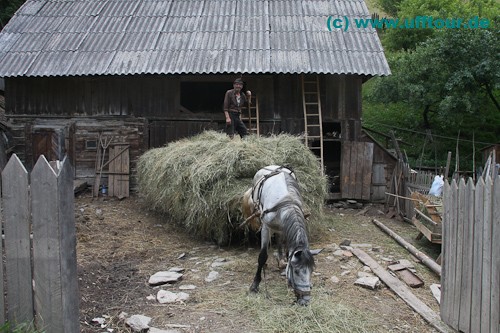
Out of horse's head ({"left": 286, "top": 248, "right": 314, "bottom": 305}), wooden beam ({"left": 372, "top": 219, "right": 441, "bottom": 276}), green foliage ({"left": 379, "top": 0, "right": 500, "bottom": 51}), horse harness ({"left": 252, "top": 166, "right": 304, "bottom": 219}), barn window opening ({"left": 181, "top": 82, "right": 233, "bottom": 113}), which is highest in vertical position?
green foliage ({"left": 379, "top": 0, "right": 500, "bottom": 51})

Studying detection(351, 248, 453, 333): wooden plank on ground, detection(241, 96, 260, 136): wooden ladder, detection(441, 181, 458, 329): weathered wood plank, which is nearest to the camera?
detection(441, 181, 458, 329): weathered wood plank

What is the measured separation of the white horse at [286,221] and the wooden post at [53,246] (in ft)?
7.23

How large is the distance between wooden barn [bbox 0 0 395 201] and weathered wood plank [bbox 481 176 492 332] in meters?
7.93

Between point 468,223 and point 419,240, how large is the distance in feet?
16.7

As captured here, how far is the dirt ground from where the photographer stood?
15.7 ft

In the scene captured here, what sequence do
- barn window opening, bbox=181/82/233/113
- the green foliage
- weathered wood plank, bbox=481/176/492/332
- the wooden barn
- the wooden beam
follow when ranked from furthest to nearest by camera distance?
the green foliage < barn window opening, bbox=181/82/233/113 < the wooden barn < the wooden beam < weathered wood plank, bbox=481/176/492/332

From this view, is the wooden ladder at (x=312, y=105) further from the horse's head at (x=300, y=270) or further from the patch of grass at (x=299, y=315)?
the horse's head at (x=300, y=270)

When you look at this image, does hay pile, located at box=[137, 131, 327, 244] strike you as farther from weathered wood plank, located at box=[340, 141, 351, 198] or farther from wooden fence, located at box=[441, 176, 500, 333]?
weathered wood plank, located at box=[340, 141, 351, 198]

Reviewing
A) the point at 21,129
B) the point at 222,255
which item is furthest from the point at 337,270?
the point at 21,129

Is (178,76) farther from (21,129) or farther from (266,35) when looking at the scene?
(21,129)

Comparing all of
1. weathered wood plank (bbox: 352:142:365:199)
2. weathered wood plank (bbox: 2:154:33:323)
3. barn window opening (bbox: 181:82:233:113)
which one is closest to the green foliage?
barn window opening (bbox: 181:82:233:113)

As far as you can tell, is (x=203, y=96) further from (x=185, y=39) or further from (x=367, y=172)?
(x=367, y=172)

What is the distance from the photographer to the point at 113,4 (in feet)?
49.7

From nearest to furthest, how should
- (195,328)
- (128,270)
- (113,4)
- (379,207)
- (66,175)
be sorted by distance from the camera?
(66,175) → (195,328) → (128,270) → (379,207) → (113,4)
